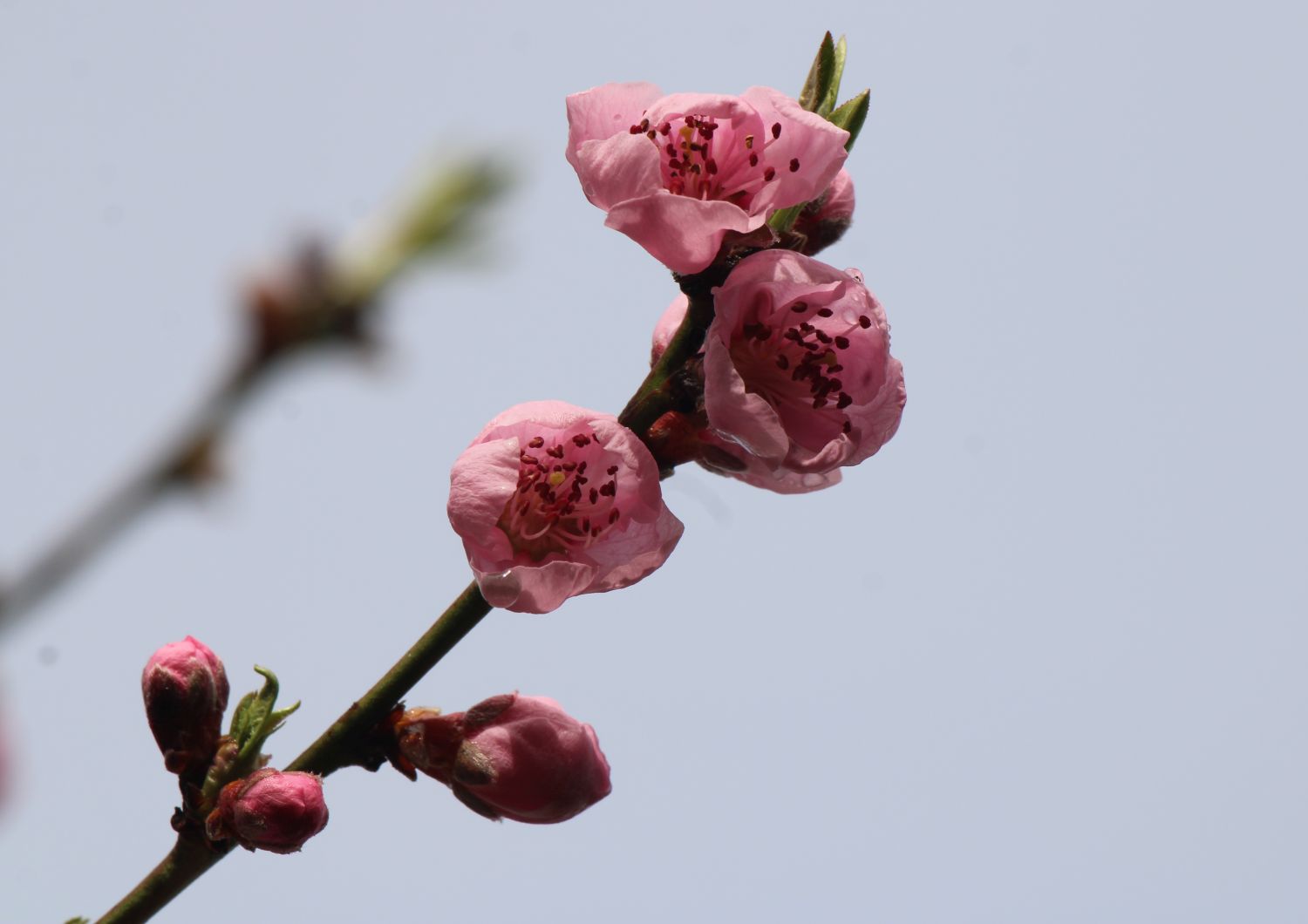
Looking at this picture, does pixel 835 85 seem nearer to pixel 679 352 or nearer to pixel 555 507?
pixel 679 352

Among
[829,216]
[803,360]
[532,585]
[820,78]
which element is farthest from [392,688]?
[820,78]

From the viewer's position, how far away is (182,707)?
7.89 ft

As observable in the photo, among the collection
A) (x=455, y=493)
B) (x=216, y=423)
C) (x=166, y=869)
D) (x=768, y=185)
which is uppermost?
(x=216, y=423)

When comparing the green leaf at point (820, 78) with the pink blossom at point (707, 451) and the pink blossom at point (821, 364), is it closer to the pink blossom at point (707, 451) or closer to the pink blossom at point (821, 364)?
the pink blossom at point (821, 364)

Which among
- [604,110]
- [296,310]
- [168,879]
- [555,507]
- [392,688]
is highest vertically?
[296,310]

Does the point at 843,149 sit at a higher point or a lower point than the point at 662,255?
higher

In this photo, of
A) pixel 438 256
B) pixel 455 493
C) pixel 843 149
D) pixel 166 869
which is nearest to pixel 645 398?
pixel 455 493

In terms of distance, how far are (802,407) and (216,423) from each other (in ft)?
5.56

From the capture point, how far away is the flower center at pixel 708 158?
2340 mm

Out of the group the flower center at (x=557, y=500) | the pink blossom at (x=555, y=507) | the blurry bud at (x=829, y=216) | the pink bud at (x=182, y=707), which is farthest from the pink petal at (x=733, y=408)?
the pink bud at (x=182, y=707)

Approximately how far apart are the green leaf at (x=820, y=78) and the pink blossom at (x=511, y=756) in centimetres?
123

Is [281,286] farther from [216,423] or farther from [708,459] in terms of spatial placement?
[708,459]

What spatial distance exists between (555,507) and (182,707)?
793 mm

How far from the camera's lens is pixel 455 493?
2.22 metres
